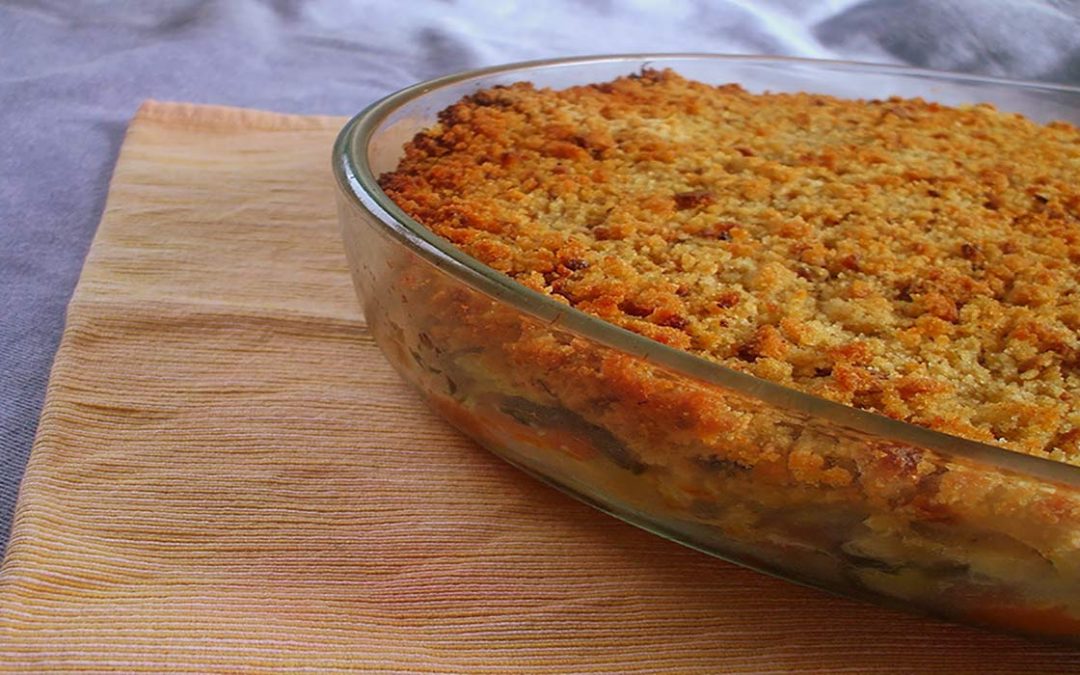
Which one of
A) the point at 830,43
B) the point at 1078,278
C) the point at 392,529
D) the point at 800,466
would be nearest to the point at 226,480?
the point at 392,529

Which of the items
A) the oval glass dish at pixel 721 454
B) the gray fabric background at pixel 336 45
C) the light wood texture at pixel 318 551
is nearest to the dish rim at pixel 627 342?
the oval glass dish at pixel 721 454

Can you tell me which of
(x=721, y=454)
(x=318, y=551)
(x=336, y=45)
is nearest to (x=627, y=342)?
(x=721, y=454)

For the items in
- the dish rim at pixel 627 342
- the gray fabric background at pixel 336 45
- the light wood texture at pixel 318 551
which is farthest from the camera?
the gray fabric background at pixel 336 45

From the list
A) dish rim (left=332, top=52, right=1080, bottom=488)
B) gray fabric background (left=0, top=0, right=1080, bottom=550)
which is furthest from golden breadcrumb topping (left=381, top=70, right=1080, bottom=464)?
gray fabric background (left=0, top=0, right=1080, bottom=550)

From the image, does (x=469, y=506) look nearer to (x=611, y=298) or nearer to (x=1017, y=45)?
(x=611, y=298)

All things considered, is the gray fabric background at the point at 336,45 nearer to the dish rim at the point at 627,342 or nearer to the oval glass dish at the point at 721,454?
the dish rim at the point at 627,342

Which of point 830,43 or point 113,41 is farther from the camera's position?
point 830,43
